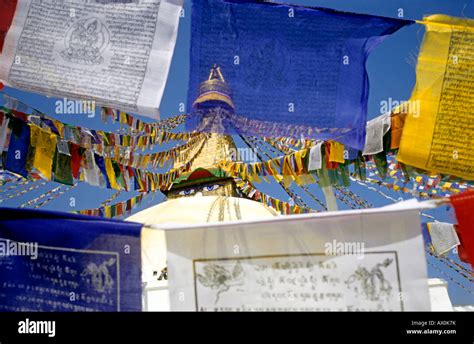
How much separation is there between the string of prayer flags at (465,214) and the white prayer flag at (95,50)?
8.17ft

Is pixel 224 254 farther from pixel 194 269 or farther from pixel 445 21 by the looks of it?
pixel 445 21

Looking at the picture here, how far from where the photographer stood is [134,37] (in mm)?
4320

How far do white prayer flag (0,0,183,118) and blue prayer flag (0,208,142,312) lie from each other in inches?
45.0

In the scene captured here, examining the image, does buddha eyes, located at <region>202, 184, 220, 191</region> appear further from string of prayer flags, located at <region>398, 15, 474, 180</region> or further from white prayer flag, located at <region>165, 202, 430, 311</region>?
white prayer flag, located at <region>165, 202, 430, 311</region>

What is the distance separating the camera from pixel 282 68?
14.6 ft

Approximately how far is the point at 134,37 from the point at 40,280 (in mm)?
2224

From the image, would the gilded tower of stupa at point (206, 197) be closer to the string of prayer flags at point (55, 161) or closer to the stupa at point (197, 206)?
the stupa at point (197, 206)

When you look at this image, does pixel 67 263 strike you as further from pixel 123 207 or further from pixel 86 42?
pixel 123 207

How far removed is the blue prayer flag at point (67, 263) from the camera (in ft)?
11.2

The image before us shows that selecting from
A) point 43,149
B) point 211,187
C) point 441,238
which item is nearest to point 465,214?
point 441,238

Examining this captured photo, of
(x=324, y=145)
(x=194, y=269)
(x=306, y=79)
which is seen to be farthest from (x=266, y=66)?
(x=194, y=269)

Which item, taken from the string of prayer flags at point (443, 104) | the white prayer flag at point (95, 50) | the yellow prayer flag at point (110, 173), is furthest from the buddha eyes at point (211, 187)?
the white prayer flag at point (95, 50)

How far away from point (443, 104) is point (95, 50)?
320 centimetres

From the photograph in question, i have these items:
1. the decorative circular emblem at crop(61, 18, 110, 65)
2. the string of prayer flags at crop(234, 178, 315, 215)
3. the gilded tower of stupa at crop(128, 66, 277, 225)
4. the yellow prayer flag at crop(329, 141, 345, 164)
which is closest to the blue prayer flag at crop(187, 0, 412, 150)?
the decorative circular emblem at crop(61, 18, 110, 65)
